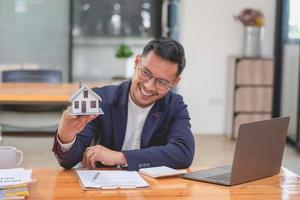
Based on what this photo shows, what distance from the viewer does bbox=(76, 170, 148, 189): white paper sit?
6.06 feet

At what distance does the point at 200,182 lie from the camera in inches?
77.7

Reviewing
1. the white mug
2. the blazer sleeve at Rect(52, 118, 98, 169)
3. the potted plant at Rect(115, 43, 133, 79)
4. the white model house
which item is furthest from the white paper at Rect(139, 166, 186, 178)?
the potted plant at Rect(115, 43, 133, 79)

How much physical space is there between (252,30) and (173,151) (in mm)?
4333

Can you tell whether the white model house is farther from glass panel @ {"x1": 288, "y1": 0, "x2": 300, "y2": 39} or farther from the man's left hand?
glass panel @ {"x1": 288, "y1": 0, "x2": 300, "y2": 39}

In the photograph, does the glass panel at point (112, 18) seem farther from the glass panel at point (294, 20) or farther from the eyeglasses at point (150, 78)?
the eyeglasses at point (150, 78)

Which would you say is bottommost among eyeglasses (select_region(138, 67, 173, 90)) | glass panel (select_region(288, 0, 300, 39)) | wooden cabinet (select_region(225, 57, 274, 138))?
wooden cabinet (select_region(225, 57, 274, 138))

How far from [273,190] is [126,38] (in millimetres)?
5619

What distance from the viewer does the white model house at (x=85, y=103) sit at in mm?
1765

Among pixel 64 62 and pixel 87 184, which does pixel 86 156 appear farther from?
pixel 64 62

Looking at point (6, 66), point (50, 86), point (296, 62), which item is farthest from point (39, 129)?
point (296, 62)

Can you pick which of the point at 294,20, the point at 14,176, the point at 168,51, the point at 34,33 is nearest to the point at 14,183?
the point at 14,176

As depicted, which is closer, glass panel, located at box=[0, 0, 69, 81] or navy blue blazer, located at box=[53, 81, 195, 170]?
navy blue blazer, located at box=[53, 81, 195, 170]

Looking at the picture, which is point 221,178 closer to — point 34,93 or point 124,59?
point 34,93

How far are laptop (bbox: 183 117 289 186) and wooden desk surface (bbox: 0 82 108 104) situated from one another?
6.20ft
